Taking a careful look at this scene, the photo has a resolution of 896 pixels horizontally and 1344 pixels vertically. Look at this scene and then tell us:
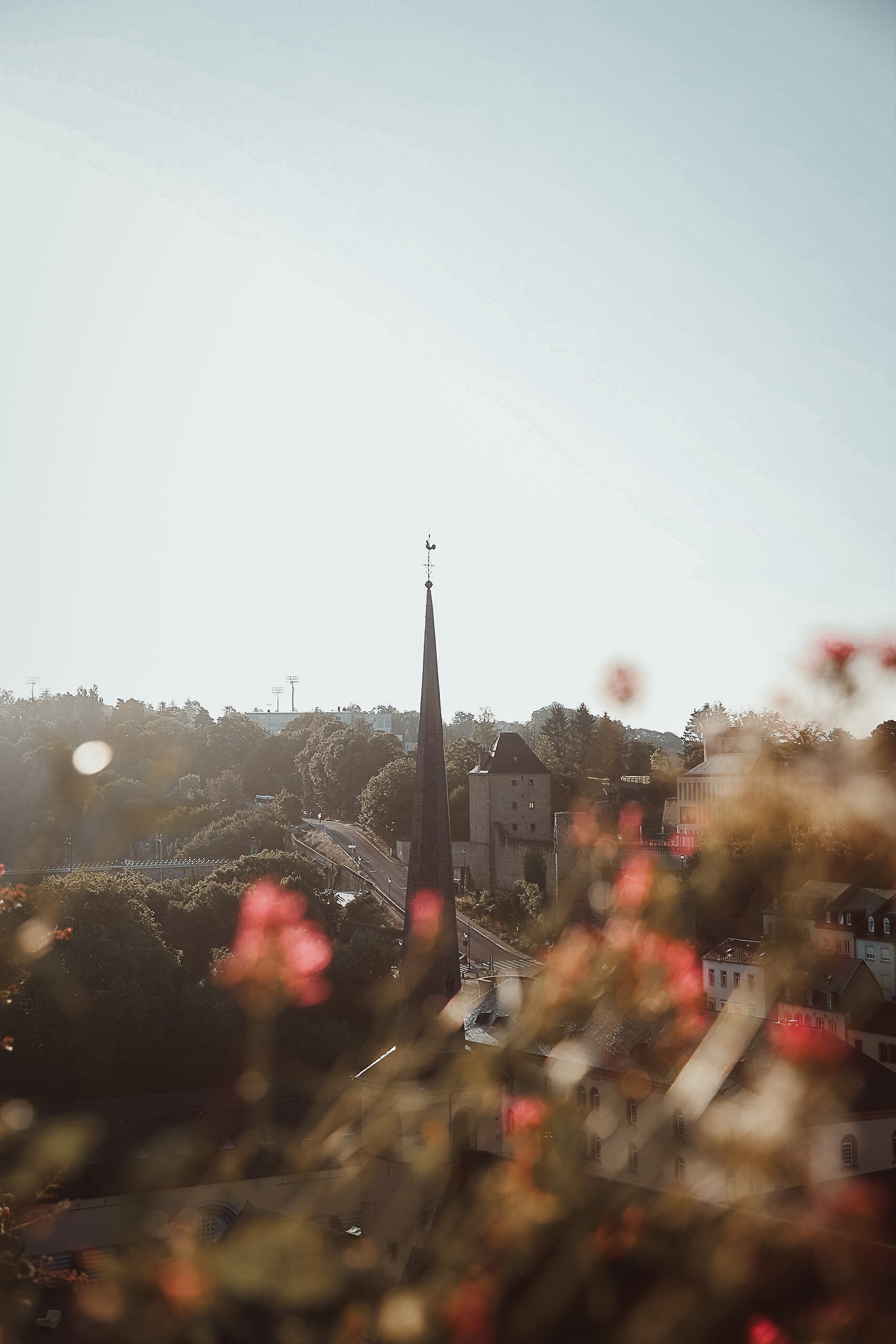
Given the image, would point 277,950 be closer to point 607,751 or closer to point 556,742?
point 607,751

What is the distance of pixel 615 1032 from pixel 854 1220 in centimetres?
1112

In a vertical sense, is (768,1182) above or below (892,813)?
below

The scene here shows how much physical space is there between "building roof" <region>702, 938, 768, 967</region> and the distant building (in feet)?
56.7

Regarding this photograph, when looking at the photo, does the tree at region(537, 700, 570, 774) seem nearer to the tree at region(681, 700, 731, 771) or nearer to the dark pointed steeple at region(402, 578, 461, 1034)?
the tree at region(681, 700, 731, 771)

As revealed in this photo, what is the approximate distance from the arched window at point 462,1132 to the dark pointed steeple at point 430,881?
3.56 feet

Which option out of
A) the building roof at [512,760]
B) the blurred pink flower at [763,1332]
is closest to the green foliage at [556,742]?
the building roof at [512,760]

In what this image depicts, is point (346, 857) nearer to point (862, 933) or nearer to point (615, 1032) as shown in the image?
point (615, 1032)

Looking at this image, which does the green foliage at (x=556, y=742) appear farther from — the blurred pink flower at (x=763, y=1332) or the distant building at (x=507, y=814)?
the blurred pink flower at (x=763, y=1332)

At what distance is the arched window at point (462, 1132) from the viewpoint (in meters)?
12.2

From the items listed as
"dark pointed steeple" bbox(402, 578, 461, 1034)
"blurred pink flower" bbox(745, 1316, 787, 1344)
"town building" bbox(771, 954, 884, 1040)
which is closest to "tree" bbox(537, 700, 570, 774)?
"town building" bbox(771, 954, 884, 1040)

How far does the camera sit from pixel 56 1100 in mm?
23391

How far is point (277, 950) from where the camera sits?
1261 inches

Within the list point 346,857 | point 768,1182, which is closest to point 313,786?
point 346,857

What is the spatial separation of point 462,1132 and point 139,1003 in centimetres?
1551
